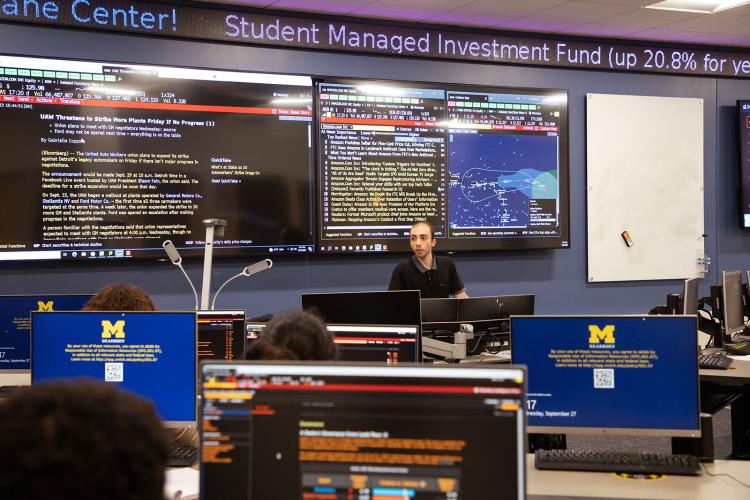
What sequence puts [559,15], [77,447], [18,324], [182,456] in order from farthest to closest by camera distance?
[559,15]
[18,324]
[182,456]
[77,447]

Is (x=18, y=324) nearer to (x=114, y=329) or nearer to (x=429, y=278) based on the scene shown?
(x=114, y=329)

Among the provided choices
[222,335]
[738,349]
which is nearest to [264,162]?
[222,335]

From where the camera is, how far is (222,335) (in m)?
3.29

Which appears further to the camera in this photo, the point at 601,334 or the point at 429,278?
the point at 429,278


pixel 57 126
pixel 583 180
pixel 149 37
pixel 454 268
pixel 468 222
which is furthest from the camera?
pixel 583 180

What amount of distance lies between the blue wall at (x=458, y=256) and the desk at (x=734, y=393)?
187cm

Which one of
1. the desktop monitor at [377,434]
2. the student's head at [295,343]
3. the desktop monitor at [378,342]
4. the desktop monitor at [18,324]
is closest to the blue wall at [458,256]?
the desktop monitor at [18,324]

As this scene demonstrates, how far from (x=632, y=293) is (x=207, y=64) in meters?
3.62

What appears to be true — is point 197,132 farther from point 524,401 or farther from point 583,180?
point 524,401

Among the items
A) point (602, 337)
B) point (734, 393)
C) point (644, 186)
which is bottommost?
point (734, 393)

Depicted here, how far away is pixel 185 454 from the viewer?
271cm

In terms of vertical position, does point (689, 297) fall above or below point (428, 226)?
below

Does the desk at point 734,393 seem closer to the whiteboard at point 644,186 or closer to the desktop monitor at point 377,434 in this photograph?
the whiteboard at point 644,186

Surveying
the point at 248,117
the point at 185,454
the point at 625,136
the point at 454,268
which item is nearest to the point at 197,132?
the point at 248,117
